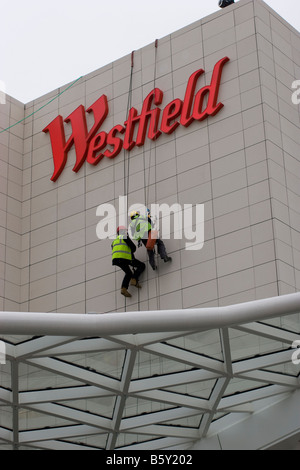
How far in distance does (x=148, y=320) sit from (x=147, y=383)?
3246 mm

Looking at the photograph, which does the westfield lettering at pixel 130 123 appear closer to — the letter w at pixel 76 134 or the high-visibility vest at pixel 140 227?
the letter w at pixel 76 134

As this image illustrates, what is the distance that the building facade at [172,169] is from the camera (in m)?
23.3

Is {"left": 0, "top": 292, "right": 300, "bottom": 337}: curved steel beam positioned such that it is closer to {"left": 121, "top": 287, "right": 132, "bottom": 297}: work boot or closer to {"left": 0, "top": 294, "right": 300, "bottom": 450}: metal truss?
{"left": 0, "top": 294, "right": 300, "bottom": 450}: metal truss

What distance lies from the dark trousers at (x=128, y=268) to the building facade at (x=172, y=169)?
25cm

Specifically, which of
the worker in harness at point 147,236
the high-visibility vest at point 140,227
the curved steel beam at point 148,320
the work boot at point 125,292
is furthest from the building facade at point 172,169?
the curved steel beam at point 148,320

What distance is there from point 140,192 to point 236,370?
A: 7989 mm

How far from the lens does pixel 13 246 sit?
27750 mm

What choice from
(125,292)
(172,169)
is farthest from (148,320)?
(172,169)

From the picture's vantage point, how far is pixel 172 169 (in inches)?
994

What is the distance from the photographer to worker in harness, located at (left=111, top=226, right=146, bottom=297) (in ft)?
79.0

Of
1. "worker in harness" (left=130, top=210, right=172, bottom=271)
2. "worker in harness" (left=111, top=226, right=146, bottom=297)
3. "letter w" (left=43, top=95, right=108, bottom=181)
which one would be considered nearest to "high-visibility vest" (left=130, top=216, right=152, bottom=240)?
"worker in harness" (left=130, top=210, right=172, bottom=271)

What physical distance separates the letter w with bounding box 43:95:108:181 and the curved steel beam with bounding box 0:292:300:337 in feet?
37.7

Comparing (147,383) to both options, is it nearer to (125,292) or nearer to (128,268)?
(125,292)
